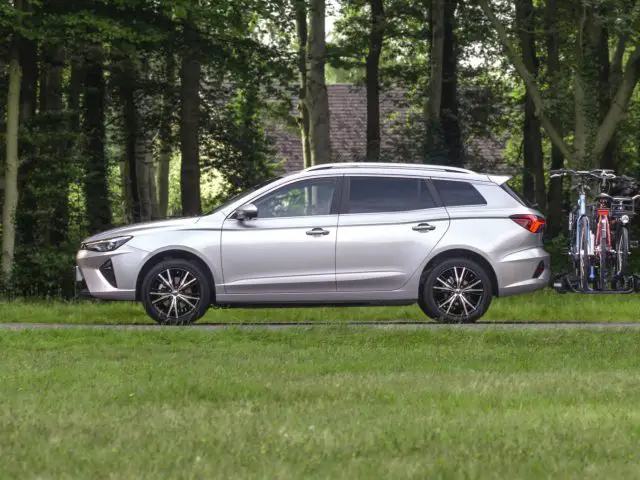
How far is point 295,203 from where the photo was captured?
637 inches

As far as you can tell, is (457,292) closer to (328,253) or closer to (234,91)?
(328,253)

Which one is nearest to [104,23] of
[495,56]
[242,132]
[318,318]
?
[318,318]

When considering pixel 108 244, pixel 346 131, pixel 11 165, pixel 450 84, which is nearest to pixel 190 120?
pixel 11 165

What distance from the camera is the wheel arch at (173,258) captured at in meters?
16.0

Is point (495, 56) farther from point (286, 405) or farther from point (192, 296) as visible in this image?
point (286, 405)

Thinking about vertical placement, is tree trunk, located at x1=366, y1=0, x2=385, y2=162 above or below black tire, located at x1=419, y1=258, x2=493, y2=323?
above

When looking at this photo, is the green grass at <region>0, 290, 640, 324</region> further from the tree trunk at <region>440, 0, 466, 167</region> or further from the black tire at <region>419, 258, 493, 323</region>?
the tree trunk at <region>440, 0, 466, 167</region>

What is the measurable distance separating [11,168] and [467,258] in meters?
8.26

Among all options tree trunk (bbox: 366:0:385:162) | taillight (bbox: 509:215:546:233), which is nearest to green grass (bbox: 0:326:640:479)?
taillight (bbox: 509:215:546:233)

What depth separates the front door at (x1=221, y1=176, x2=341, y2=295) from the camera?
15867 millimetres

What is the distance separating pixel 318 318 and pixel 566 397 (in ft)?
27.6

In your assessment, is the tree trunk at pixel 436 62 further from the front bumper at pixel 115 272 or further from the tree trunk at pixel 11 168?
the front bumper at pixel 115 272

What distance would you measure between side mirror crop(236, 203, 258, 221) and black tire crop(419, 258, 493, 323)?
6.59ft

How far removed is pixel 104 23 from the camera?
20828 millimetres
